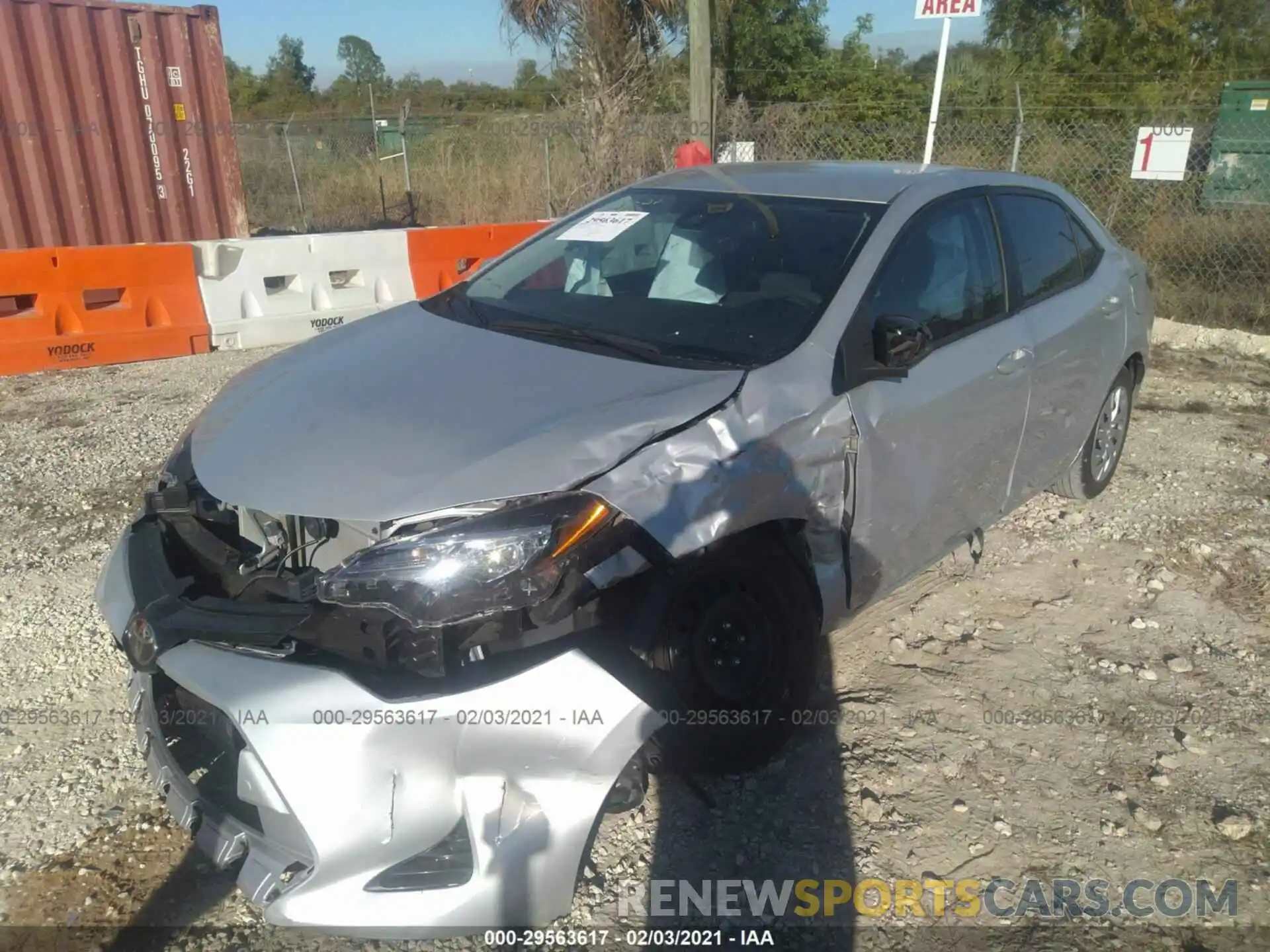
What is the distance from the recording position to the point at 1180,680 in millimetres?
3508

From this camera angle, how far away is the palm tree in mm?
12242

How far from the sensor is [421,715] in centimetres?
203

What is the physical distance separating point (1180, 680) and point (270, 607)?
313 cm

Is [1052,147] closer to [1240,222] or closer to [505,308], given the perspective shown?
[1240,222]

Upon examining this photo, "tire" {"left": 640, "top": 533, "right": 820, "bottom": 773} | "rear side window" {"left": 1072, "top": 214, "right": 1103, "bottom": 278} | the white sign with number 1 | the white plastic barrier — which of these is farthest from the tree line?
"tire" {"left": 640, "top": 533, "right": 820, "bottom": 773}

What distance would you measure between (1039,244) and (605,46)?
31.9 ft

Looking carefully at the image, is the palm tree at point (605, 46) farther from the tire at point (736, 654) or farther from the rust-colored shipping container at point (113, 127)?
the tire at point (736, 654)

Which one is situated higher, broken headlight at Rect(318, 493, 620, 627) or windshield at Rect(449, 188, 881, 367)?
windshield at Rect(449, 188, 881, 367)

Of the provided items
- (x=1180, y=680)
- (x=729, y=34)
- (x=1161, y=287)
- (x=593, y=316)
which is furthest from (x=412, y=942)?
(x=729, y=34)

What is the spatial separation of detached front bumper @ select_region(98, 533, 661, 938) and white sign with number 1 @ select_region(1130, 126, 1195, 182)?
907 centimetres

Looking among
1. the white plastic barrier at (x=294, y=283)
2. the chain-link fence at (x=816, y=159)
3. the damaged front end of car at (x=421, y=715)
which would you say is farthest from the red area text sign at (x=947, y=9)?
the damaged front end of car at (x=421, y=715)

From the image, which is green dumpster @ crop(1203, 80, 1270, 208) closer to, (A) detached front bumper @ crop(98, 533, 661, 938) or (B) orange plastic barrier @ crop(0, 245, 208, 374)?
(B) orange plastic barrier @ crop(0, 245, 208, 374)

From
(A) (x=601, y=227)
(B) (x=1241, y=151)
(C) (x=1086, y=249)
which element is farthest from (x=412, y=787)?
(B) (x=1241, y=151)

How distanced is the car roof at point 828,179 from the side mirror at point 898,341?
64cm
